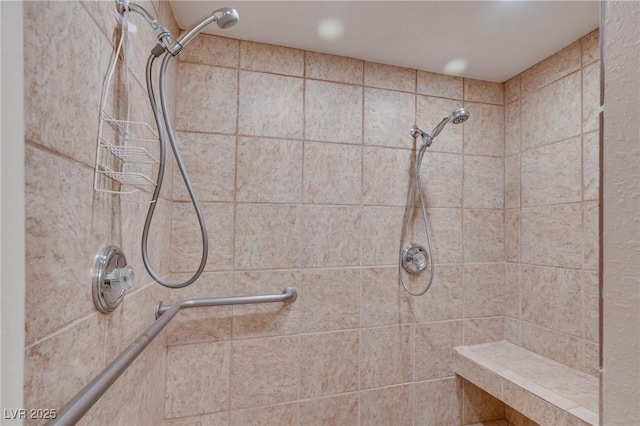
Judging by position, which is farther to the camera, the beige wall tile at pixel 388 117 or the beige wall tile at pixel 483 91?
the beige wall tile at pixel 483 91

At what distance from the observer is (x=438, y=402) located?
1557mm

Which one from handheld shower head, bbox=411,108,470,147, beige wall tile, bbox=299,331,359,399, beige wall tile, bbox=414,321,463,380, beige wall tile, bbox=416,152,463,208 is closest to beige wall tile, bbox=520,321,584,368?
beige wall tile, bbox=414,321,463,380

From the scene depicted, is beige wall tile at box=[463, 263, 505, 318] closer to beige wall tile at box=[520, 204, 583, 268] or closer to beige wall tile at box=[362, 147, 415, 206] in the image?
beige wall tile at box=[520, 204, 583, 268]

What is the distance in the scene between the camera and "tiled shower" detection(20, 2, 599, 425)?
131 cm

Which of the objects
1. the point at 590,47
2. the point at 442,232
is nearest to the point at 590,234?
the point at 442,232

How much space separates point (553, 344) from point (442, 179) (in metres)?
0.92

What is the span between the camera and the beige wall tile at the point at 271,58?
1.38 meters

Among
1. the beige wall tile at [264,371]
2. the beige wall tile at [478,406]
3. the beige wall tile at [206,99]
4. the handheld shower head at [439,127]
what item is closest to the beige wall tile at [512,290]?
the beige wall tile at [478,406]

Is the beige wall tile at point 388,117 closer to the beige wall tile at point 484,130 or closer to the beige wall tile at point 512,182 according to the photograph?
the beige wall tile at point 484,130

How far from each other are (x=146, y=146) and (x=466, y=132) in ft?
4.99

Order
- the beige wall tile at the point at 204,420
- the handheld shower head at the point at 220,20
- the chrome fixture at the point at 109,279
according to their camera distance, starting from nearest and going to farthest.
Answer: the chrome fixture at the point at 109,279 → the handheld shower head at the point at 220,20 → the beige wall tile at the point at 204,420

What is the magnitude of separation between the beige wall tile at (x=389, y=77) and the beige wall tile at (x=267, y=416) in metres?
1.56

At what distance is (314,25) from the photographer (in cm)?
129

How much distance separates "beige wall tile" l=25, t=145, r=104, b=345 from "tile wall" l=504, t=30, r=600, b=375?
1.73 metres
